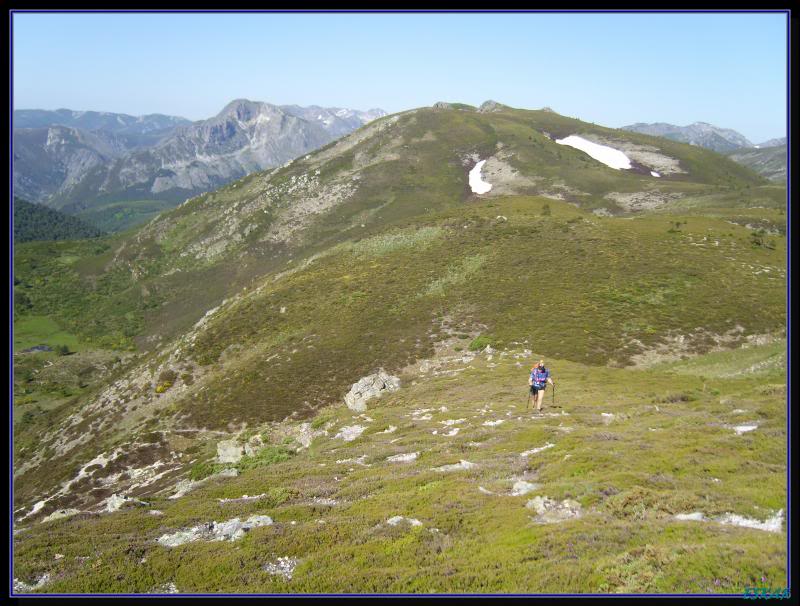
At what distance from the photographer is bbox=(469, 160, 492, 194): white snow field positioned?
131m

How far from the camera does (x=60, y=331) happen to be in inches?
5015

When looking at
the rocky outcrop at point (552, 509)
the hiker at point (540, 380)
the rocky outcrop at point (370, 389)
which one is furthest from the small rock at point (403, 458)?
the rocky outcrop at point (370, 389)

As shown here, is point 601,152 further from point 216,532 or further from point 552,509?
point 216,532

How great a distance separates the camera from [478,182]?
445ft

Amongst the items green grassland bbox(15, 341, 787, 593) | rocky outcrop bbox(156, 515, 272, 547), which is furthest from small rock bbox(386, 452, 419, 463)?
rocky outcrop bbox(156, 515, 272, 547)

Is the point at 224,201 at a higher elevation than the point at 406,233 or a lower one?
higher

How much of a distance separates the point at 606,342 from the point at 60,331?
471 ft

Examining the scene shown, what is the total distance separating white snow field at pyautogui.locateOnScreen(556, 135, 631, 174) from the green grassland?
441ft

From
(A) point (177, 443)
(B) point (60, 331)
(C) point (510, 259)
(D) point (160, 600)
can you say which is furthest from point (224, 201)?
(D) point (160, 600)

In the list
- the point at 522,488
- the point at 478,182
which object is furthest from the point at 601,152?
the point at 522,488

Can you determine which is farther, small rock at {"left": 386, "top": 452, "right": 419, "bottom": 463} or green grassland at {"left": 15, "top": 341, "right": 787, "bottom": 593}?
small rock at {"left": 386, "top": 452, "right": 419, "bottom": 463}

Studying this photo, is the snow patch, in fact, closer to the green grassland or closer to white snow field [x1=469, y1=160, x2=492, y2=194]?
white snow field [x1=469, y1=160, x2=492, y2=194]

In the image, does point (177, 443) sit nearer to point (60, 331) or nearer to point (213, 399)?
point (213, 399)

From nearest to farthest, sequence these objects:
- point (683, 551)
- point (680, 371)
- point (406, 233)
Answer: point (683, 551), point (680, 371), point (406, 233)
